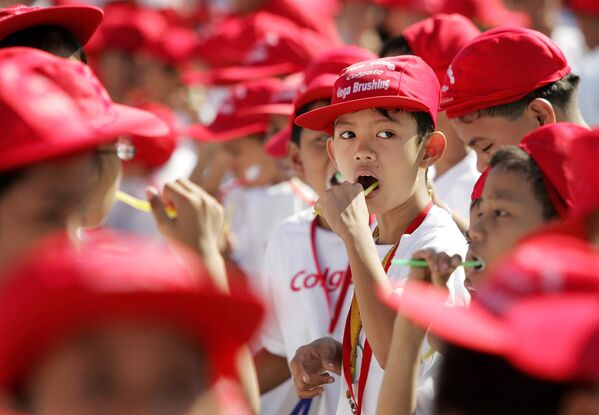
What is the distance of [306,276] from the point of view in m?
3.86

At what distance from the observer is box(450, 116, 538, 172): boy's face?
351 centimetres

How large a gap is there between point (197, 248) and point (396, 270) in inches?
29.4

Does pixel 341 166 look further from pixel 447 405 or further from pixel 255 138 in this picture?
pixel 255 138

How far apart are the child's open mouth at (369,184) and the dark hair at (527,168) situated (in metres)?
0.59

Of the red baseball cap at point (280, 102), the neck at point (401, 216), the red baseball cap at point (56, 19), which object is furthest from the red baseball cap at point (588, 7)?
the red baseball cap at point (56, 19)

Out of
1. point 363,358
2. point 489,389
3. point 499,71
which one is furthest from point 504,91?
point 489,389

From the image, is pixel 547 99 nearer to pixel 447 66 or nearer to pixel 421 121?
pixel 421 121

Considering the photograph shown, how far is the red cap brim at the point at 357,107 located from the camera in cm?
319

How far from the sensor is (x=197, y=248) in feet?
8.42

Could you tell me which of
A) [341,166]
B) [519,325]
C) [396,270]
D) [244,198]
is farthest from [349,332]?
[244,198]

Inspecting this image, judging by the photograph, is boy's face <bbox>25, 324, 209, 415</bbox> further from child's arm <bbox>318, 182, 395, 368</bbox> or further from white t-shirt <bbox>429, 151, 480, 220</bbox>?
white t-shirt <bbox>429, 151, 480, 220</bbox>

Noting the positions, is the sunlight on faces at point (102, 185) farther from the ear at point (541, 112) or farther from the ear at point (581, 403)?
the ear at point (541, 112)

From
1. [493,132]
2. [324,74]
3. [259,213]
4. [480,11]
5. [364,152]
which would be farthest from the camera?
[480,11]

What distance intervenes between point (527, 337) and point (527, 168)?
1.25 m
